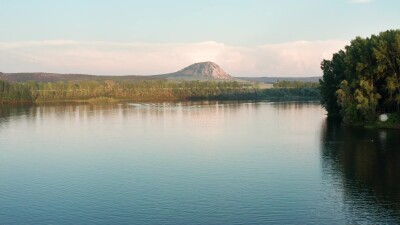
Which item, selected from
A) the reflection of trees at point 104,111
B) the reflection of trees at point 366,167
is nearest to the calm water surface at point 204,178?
the reflection of trees at point 366,167

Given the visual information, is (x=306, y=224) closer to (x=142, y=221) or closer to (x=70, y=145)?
(x=142, y=221)

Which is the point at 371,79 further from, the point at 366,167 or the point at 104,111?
the point at 104,111

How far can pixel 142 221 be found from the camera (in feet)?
96.7

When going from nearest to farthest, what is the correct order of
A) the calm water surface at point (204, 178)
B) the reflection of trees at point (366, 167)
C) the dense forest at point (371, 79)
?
the calm water surface at point (204, 178)
the reflection of trees at point (366, 167)
the dense forest at point (371, 79)

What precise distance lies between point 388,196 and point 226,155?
830 inches

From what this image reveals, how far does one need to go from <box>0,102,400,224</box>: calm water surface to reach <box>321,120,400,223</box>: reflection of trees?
3.4 inches

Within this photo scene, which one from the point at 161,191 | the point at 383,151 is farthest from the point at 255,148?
the point at 161,191

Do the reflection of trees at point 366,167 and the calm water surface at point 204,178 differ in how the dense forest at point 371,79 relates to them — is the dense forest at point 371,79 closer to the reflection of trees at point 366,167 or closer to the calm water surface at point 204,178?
the calm water surface at point 204,178

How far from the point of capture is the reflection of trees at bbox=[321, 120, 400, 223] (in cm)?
3173

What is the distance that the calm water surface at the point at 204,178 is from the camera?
101ft

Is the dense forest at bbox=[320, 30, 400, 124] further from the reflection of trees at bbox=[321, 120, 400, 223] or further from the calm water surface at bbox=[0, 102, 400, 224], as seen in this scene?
the reflection of trees at bbox=[321, 120, 400, 223]

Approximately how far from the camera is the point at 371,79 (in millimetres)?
71562

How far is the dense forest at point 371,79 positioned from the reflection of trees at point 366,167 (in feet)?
17.0

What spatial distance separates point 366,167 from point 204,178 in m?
14.9
